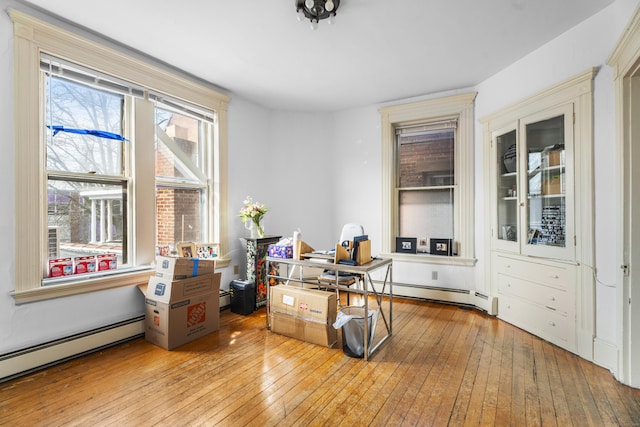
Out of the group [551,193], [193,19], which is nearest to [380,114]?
[551,193]

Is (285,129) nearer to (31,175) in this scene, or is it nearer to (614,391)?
(31,175)

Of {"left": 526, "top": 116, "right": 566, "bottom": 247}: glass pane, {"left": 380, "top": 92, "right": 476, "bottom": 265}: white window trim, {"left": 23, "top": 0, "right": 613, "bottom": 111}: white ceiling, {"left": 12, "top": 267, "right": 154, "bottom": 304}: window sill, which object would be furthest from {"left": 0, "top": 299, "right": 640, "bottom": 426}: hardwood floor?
{"left": 23, "top": 0, "right": 613, "bottom": 111}: white ceiling

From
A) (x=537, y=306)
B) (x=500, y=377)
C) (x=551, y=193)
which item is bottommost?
(x=500, y=377)

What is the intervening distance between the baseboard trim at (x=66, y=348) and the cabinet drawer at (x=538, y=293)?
402 cm

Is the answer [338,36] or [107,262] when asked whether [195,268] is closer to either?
[107,262]

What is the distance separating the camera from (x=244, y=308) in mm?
3934

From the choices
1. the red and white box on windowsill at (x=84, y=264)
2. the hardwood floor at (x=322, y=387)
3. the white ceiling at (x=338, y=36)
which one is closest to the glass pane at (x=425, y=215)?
the white ceiling at (x=338, y=36)

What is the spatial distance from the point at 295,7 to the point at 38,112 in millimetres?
2265

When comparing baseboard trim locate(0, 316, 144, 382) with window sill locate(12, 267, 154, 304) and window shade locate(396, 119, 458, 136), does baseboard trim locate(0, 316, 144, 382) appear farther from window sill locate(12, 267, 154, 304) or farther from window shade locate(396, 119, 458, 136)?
window shade locate(396, 119, 458, 136)

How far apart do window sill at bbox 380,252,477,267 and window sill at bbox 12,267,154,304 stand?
3205mm

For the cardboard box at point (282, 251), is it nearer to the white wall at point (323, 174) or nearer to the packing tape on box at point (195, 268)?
the packing tape on box at point (195, 268)

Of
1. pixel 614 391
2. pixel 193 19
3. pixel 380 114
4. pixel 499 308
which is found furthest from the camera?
pixel 380 114

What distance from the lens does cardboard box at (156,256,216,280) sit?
9.96 feet

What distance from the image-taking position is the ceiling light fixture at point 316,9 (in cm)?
239
